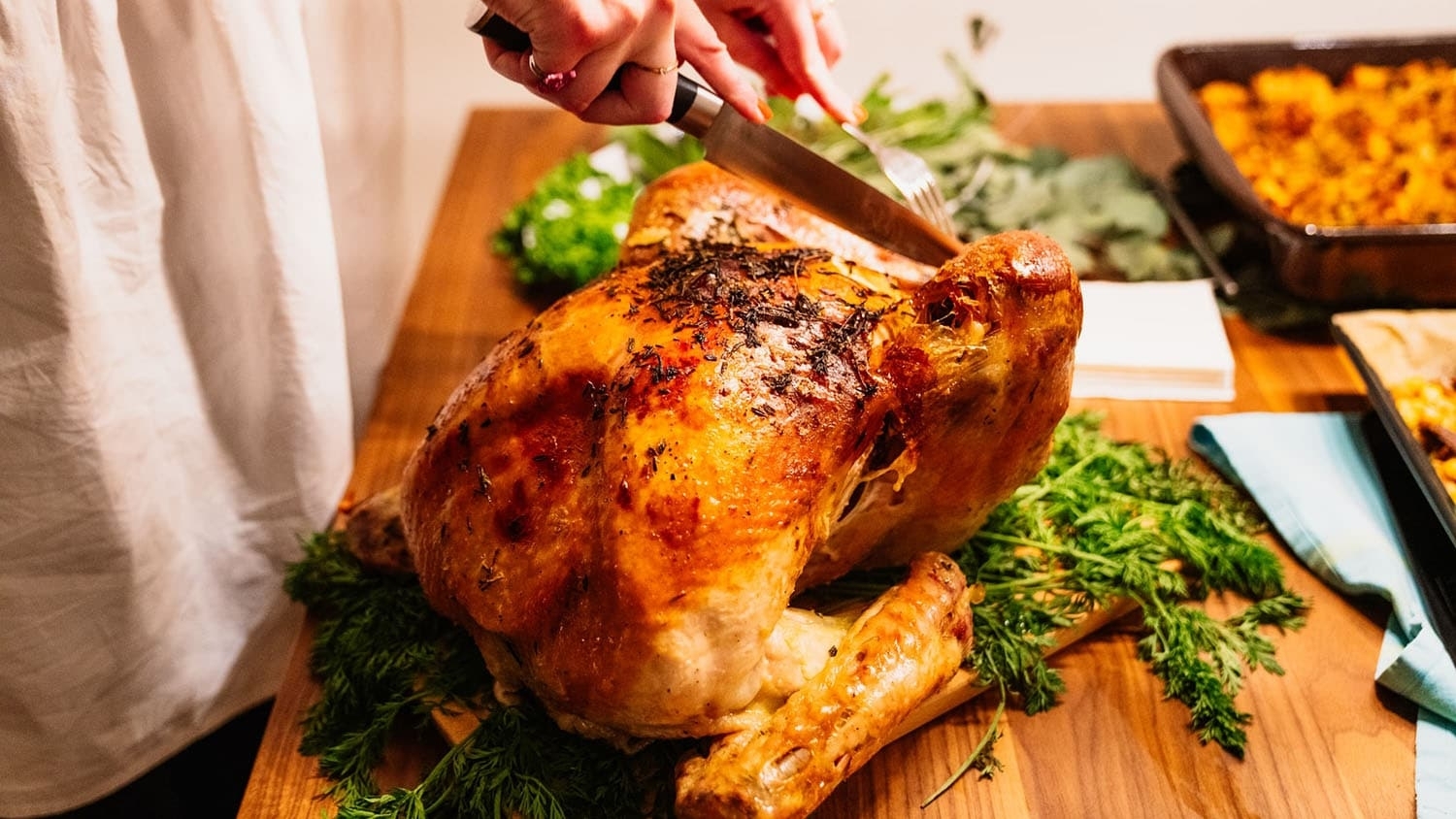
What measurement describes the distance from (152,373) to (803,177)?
0.93 metres

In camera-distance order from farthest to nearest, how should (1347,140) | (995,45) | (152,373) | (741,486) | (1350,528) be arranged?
(995,45), (1347,140), (1350,528), (152,373), (741,486)

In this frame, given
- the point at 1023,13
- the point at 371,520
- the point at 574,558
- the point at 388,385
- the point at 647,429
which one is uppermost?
the point at 647,429

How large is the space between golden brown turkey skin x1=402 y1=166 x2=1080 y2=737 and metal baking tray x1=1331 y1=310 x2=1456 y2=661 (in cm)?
59

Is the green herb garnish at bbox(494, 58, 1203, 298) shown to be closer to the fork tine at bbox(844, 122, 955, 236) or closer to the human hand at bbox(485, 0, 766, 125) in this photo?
the fork tine at bbox(844, 122, 955, 236)

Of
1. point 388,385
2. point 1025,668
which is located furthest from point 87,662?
point 1025,668

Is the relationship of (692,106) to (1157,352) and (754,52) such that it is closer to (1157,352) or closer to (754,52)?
(754,52)

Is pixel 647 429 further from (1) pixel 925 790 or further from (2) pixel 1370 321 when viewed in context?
(2) pixel 1370 321

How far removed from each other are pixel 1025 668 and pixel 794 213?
2.40 ft

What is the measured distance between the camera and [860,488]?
139 cm

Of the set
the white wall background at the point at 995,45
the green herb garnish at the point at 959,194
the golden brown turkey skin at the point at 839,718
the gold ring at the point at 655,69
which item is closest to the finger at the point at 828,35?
the green herb garnish at the point at 959,194

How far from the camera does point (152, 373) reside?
154 centimetres

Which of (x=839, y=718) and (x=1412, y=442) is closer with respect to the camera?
(x=839, y=718)

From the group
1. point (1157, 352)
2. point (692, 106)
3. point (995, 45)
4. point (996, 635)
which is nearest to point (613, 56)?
point (692, 106)

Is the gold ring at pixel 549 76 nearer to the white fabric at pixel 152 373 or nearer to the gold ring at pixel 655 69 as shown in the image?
the gold ring at pixel 655 69
